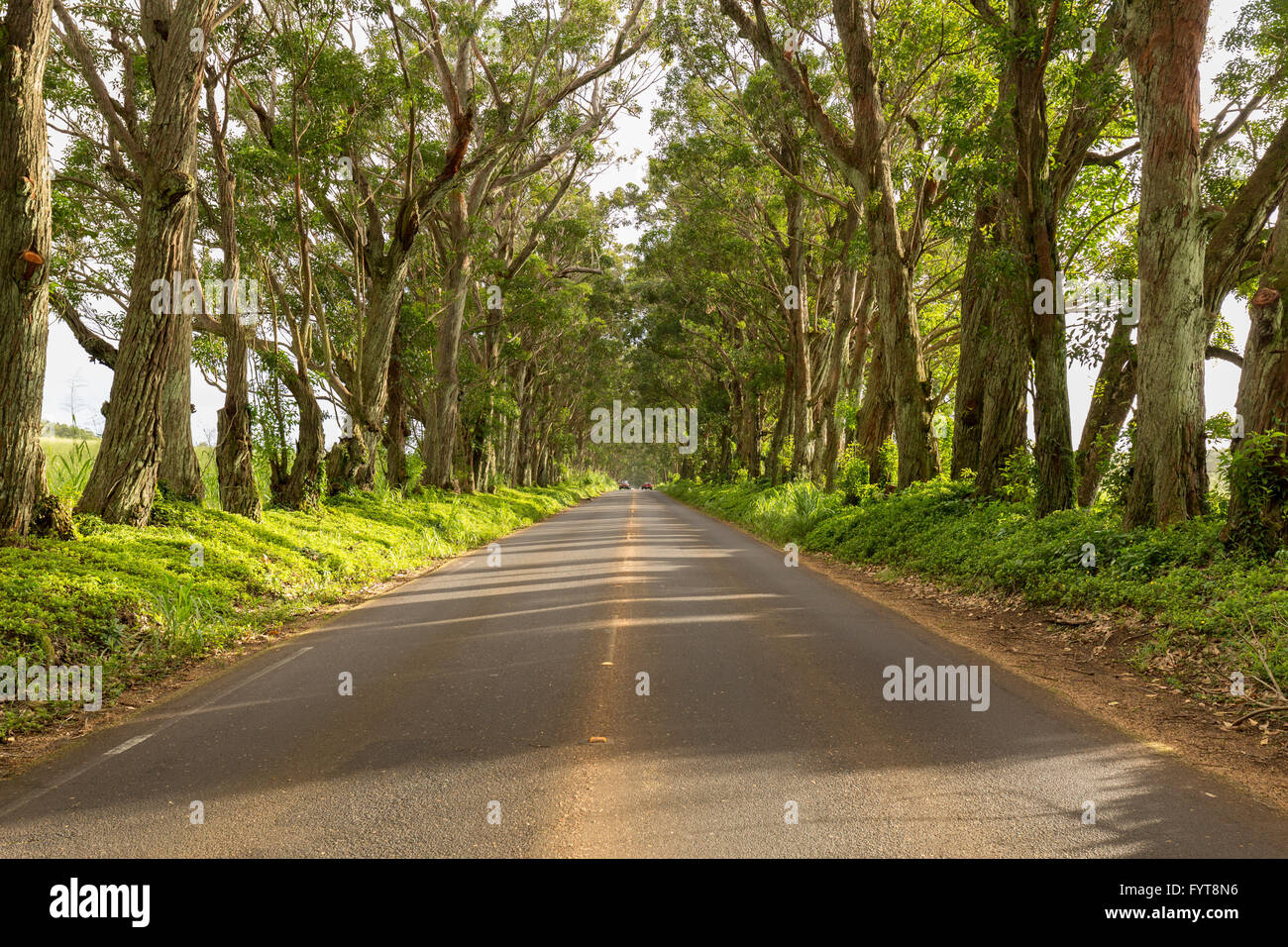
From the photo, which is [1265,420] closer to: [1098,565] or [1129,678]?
[1098,565]

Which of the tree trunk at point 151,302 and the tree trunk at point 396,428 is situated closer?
the tree trunk at point 151,302

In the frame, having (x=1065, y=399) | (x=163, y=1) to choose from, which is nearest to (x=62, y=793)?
(x=163, y=1)

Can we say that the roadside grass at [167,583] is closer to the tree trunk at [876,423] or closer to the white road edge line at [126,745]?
the white road edge line at [126,745]

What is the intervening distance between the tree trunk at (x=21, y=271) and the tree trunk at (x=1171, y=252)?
41.3 ft

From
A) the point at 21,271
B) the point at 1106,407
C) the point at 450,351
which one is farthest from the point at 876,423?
the point at 21,271

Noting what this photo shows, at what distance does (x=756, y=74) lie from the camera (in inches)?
768

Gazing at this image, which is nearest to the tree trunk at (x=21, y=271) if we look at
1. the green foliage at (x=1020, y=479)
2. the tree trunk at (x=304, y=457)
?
the tree trunk at (x=304, y=457)

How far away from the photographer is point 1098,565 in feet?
30.0

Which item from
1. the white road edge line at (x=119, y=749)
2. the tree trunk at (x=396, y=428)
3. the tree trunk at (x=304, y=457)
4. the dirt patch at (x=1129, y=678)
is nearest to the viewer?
the white road edge line at (x=119, y=749)

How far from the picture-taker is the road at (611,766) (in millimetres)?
3531

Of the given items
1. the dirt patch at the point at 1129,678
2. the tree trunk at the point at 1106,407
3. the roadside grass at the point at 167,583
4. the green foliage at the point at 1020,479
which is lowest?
the dirt patch at the point at 1129,678

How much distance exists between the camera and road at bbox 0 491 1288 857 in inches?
139

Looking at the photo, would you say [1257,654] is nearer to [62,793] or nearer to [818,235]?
[62,793]
